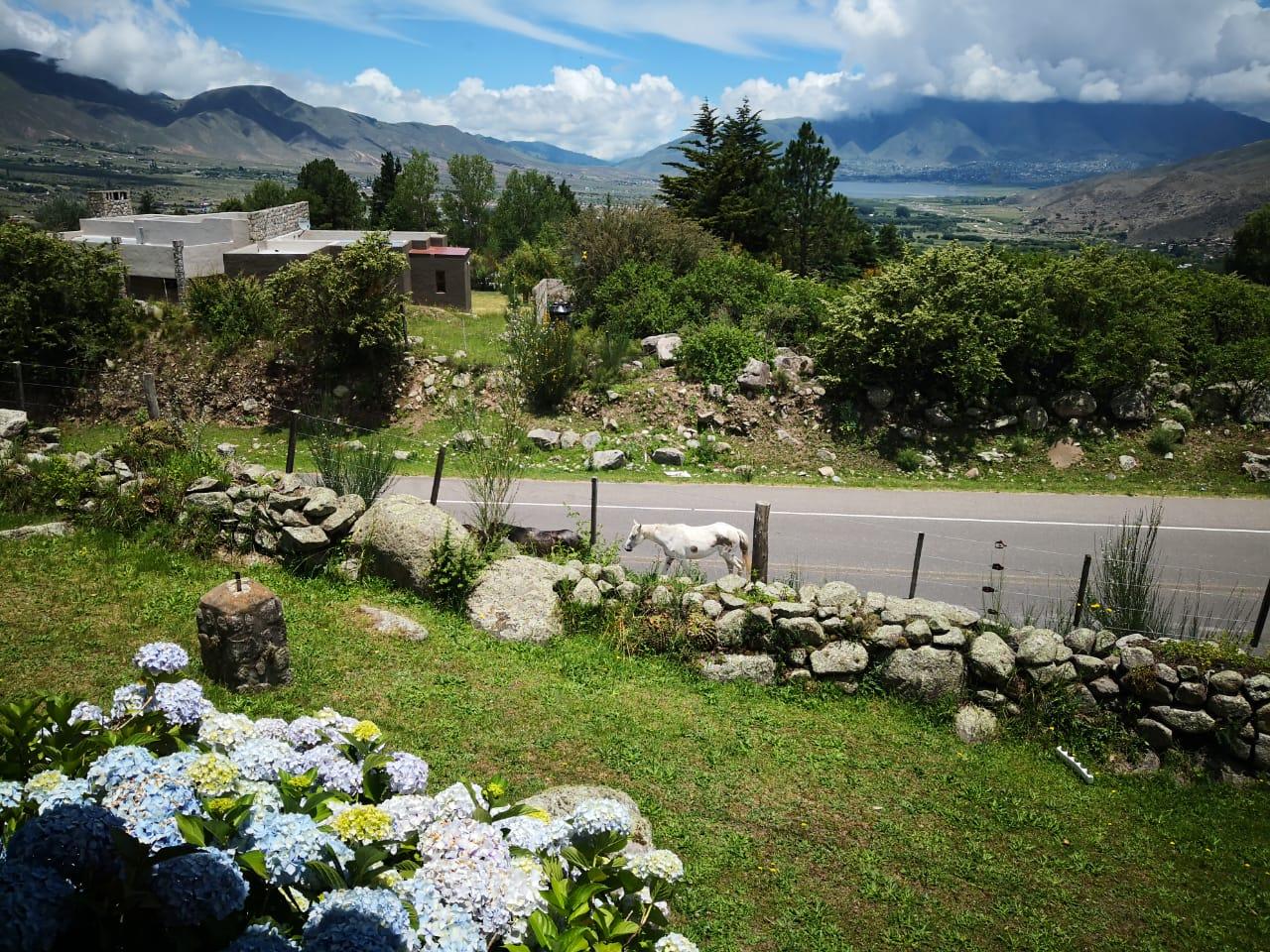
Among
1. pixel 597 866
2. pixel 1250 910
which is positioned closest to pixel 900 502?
pixel 1250 910

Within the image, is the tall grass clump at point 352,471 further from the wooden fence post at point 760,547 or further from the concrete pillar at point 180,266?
the concrete pillar at point 180,266

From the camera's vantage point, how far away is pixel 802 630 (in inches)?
372

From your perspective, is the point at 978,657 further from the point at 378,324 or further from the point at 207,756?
the point at 378,324

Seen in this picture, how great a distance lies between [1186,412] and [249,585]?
22.0 meters

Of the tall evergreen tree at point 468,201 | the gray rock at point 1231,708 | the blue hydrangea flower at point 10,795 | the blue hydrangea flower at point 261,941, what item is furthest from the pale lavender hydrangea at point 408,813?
the tall evergreen tree at point 468,201

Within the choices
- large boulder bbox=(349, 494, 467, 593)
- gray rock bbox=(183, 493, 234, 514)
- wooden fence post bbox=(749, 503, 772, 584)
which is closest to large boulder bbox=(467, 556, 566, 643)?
large boulder bbox=(349, 494, 467, 593)

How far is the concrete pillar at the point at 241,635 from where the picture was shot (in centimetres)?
737

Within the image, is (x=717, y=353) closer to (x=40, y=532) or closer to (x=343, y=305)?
(x=343, y=305)

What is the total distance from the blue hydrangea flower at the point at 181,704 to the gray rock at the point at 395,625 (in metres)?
5.52

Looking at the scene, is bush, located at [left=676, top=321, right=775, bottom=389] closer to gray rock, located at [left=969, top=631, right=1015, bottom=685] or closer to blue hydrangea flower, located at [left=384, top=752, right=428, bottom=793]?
gray rock, located at [left=969, top=631, right=1015, bottom=685]

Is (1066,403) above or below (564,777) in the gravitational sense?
above

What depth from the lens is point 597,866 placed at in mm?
3303

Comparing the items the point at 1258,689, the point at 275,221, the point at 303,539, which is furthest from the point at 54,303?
the point at 1258,689

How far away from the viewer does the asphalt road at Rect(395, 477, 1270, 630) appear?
13242mm
